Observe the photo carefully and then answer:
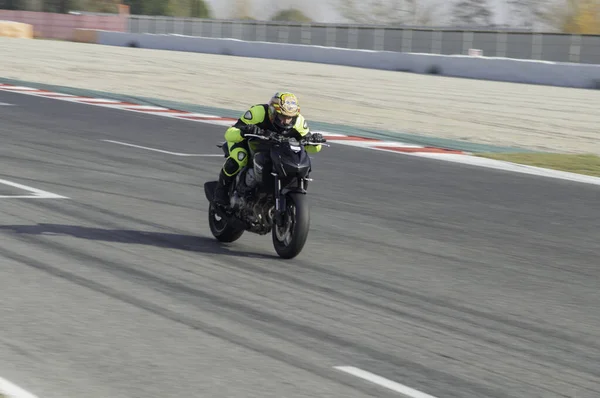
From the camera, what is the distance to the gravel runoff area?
23547 millimetres

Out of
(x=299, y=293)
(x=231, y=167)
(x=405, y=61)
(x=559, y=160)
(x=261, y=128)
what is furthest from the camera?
(x=405, y=61)

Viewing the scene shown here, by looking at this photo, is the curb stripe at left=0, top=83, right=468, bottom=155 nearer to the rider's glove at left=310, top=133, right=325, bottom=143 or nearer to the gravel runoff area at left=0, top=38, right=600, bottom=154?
the gravel runoff area at left=0, top=38, right=600, bottom=154

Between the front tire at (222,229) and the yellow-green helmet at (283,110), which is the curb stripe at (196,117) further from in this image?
the yellow-green helmet at (283,110)

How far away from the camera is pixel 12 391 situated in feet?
16.9

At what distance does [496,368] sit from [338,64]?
42.0 metres

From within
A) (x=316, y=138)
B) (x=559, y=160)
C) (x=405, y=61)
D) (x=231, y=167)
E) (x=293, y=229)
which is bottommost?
(x=559, y=160)

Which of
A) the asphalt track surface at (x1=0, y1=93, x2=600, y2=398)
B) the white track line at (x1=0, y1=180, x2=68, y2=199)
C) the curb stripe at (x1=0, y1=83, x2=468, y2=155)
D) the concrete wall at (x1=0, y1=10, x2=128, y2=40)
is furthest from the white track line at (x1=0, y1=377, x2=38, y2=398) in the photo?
the concrete wall at (x1=0, y1=10, x2=128, y2=40)

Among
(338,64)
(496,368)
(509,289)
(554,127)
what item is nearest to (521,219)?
(509,289)

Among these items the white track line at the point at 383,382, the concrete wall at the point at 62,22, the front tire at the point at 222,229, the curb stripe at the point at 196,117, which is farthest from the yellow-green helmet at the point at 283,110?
the concrete wall at the point at 62,22

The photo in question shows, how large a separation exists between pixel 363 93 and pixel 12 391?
88.1 feet

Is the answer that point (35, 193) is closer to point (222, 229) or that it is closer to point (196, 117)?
point (222, 229)

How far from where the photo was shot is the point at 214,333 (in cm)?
642

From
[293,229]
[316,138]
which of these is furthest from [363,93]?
[293,229]

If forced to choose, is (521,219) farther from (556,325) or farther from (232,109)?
(232,109)
